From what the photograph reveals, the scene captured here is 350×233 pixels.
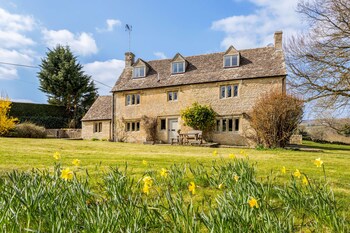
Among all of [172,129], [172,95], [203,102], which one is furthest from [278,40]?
[172,129]

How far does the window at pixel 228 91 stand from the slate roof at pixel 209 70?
0.83 meters

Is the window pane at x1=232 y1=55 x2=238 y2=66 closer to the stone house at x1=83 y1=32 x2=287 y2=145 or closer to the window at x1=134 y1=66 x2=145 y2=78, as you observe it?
the stone house at x1=83 y1=32 x2=287 y2=145

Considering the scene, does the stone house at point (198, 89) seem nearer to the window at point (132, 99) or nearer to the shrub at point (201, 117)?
the window at point (132, 99)

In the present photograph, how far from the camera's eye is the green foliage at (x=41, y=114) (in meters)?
36.5

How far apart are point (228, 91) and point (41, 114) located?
27.8 m

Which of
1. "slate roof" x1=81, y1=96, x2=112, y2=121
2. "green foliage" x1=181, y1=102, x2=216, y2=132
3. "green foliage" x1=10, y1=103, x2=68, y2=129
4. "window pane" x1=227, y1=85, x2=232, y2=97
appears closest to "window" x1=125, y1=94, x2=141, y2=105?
"slate roof" x1=81, y1=96, x2=112, y2=121

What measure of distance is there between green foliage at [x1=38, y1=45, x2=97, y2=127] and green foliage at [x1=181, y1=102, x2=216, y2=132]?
24393mm

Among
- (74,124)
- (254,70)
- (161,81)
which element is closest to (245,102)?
(254,70)

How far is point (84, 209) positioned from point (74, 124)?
39770mm

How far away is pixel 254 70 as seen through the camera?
2316 cm

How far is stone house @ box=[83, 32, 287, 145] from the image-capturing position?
75.3ft

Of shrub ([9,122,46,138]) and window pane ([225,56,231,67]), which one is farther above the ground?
window pane ([225,56,231,67])

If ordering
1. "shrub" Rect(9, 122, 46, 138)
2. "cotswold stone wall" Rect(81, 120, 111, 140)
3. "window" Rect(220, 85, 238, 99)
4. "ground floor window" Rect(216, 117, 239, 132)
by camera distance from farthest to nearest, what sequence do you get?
"cotswold stone wall" Rect(81, 120, 111, 140), "shrub" Rect(9, 122, 46, 138), "window" Rect(220, 85, 238, 99), "ground floor window" Rect(216, 117, 239, 132)

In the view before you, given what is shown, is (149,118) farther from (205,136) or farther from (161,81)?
(205,136)
